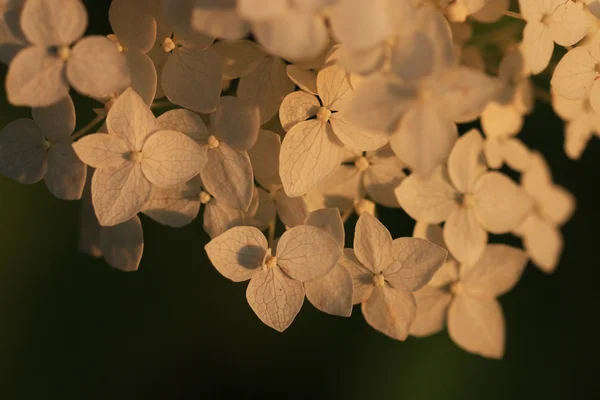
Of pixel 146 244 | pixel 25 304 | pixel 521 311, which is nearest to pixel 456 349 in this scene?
pixel 521 311

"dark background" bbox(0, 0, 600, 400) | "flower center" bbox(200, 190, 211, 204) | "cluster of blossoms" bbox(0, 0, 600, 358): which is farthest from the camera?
"dark background" bbox(0, 0, 600, 400)

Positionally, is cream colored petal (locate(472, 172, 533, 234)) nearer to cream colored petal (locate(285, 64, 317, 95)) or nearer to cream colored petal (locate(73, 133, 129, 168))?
cream colored petal (locate(285, 64, 317, 95))

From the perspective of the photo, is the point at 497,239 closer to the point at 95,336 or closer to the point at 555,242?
the point at 555,242

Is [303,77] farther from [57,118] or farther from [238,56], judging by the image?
[57,118]

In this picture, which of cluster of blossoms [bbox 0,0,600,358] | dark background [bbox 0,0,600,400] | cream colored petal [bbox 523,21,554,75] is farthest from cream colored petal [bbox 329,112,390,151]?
dark background [bbox 0,0,600,400]

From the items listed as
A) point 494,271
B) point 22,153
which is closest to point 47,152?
point 22,153

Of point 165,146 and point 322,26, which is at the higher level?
point 322,26
